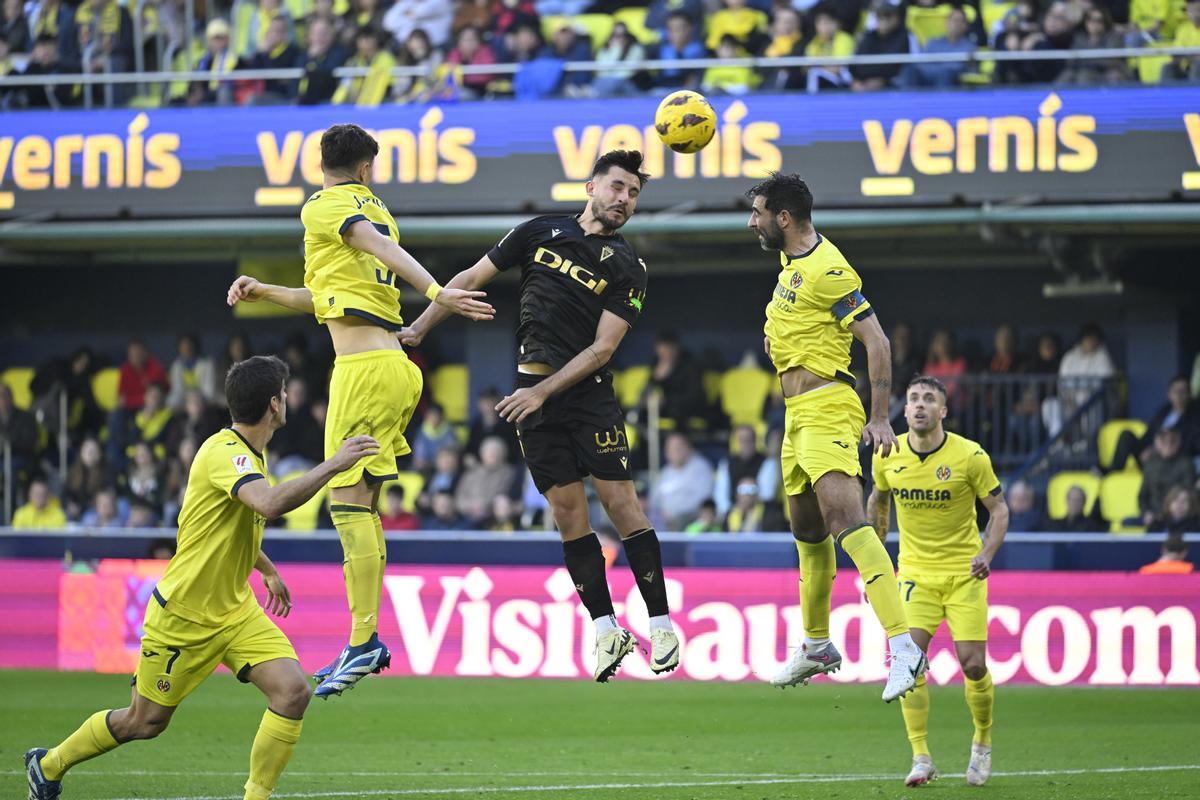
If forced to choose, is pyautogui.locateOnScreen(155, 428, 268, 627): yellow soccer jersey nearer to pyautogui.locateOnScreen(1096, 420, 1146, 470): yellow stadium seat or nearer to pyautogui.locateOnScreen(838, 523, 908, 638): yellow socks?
pyautogui.locateOnScreen(838, 523, 908, 638): yellow socks

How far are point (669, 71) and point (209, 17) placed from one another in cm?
613

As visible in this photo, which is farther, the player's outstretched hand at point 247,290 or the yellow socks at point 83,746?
the player's outstretched hand at point 247,290

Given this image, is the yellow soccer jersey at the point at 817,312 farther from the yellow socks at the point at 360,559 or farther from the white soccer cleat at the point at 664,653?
the yellow socks at the point at 360,559

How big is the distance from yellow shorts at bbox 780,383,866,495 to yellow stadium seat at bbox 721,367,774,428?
1081 cm

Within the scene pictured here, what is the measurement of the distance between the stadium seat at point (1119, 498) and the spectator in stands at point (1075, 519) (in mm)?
421

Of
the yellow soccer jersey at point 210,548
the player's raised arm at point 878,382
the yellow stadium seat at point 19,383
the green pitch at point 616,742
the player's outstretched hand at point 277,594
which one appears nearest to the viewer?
the yellow soccer jersey at point 210,548

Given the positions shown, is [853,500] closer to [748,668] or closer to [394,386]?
[394,386]

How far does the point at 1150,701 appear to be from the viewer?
14281mm

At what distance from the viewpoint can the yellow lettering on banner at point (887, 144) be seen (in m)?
17.2

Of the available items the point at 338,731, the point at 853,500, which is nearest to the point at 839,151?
the point at 338,731

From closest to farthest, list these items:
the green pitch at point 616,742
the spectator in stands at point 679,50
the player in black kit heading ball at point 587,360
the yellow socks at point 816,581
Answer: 1. the player in black kit heading ball at point 587,360
2. the yellow socks at point 816,581
3. the green pitch at point 616,742
4. the spectator in stands at point 679,50

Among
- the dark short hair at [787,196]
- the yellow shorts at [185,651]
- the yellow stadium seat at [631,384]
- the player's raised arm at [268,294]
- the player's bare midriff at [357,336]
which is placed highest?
the dark short hair at [787,196]

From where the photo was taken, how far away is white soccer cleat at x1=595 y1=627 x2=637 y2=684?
8742 mm

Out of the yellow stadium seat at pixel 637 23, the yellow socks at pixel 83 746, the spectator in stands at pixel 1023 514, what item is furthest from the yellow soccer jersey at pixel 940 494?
the yellow stadium seat at pixel 637 23
